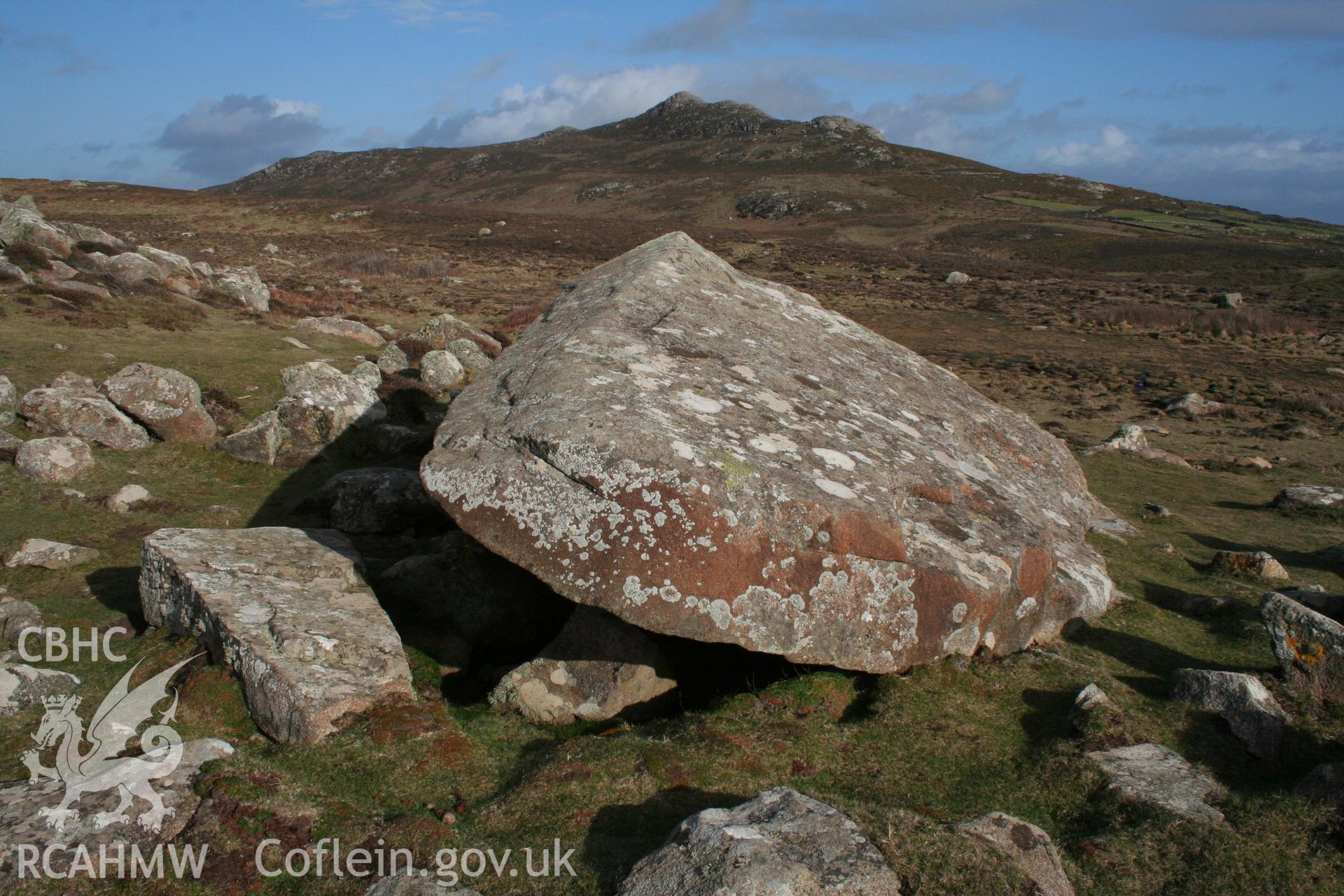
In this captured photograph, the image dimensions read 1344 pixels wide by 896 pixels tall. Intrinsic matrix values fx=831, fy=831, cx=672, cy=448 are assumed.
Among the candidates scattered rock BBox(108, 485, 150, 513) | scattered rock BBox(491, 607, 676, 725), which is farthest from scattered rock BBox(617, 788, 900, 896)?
scattered rock BBox(108, 485, 150, 513)

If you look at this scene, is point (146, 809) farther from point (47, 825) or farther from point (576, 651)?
point (576, 651)

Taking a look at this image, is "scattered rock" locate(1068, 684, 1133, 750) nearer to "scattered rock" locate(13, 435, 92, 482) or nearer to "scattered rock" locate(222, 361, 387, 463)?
"scattered rock" locate(222, 361, 387, 463)

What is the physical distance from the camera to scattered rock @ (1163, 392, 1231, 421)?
2262cm

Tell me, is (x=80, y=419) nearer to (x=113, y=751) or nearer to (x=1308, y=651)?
(x=113, y=751)

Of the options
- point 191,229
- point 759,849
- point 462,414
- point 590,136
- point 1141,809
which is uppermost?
point 590,136

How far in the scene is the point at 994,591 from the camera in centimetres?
641

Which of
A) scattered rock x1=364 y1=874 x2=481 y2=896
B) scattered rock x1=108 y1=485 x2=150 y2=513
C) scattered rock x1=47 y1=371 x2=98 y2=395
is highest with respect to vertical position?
scattered rock x1=47 y1=371 x2=98 y2=395

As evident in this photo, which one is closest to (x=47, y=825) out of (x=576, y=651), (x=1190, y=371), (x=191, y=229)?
(x=576, y=651)

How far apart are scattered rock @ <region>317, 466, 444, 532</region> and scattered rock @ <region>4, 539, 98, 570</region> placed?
2647 millimetres

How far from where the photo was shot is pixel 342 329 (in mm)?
21984

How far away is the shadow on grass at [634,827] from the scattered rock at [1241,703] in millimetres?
3791

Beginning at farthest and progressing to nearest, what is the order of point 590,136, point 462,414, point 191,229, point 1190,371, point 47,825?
point 590,136 < point 191,229 < point 1190,371 < point 462,414 < point 47,825

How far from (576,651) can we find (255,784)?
2.52m

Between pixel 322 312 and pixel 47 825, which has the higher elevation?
pixel 322 312
